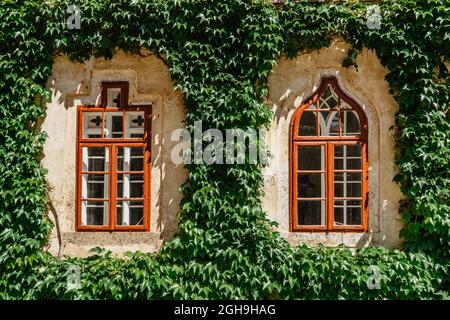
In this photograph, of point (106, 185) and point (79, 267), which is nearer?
point (79, 267)

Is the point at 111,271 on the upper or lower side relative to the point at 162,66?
lower

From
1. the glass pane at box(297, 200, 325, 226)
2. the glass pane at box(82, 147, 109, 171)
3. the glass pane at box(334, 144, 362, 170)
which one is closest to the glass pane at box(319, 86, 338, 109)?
the glass pane at box(334, 144, 362, 170)

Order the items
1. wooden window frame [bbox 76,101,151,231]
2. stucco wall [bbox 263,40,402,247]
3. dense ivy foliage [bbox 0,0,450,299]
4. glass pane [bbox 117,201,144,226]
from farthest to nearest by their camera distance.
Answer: glass pane [bbox 117,201,144,226] → wooden window frame [bbox 76,101,151,231] → stucco wall [bbox 263,40,402,247] → dense ivy foliage [bbox 0,0,450,299]

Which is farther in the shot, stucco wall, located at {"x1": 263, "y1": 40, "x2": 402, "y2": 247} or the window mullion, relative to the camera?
the window mullion

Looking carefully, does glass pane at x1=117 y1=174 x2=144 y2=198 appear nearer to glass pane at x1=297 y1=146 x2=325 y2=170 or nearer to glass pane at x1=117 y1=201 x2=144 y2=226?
glass pane at x1=117 y1=201 x2=144 y2=226

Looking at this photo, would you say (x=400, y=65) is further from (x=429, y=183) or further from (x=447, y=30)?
(x=429, y=183)

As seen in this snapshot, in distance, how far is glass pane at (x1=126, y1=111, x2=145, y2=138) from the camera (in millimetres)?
6926

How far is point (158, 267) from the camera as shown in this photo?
645 centimetres

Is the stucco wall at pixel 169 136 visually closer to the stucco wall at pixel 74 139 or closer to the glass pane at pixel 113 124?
the stucco wall at pixel 74 139

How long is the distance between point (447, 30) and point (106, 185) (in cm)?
464

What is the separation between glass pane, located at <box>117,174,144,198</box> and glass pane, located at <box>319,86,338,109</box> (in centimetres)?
250
